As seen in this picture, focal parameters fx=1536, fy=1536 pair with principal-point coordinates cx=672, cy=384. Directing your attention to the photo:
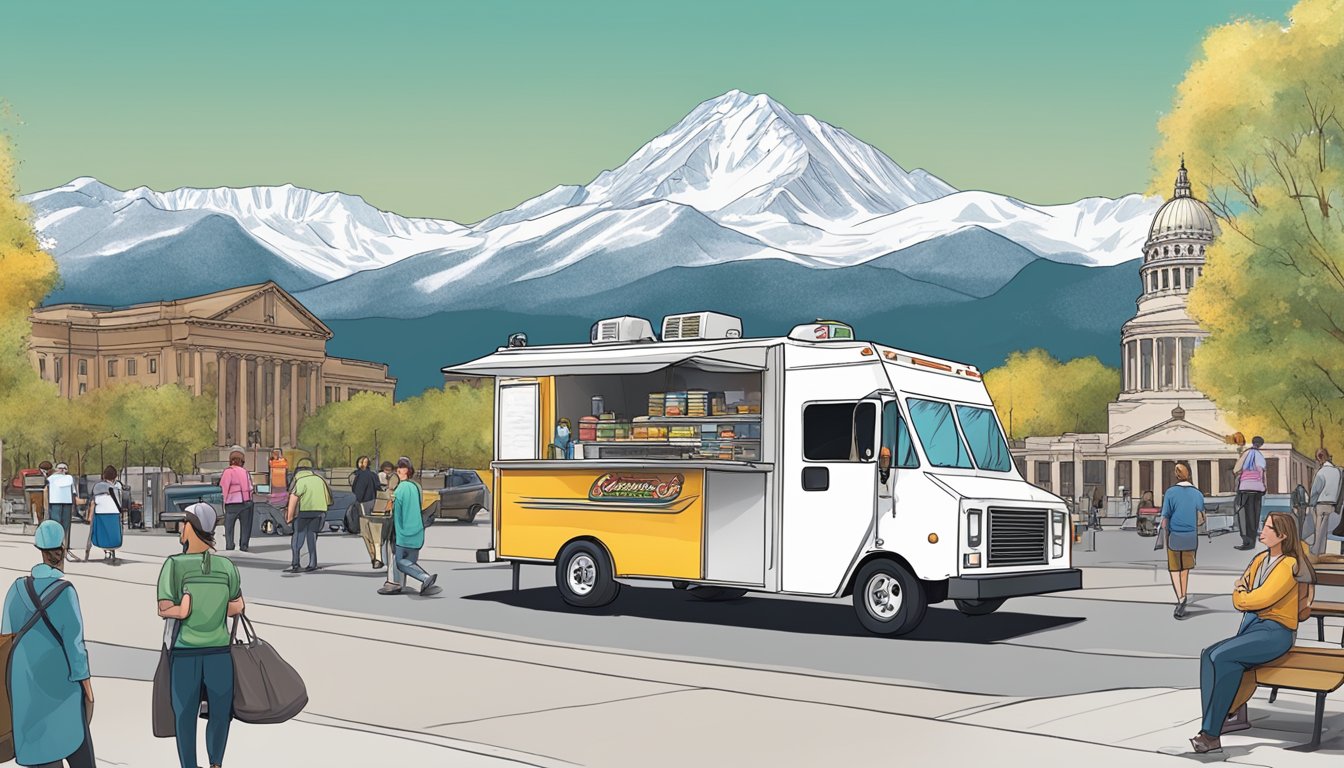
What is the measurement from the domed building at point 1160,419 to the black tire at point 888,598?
255 feet

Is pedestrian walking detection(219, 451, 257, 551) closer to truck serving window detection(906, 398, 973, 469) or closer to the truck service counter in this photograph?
the truck service counter

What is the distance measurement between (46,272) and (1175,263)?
8647cm

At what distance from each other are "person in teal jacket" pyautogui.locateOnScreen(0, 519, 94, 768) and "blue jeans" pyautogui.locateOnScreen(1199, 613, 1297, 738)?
5968 mm

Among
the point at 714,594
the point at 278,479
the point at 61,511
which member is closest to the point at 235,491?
the point at 61,511

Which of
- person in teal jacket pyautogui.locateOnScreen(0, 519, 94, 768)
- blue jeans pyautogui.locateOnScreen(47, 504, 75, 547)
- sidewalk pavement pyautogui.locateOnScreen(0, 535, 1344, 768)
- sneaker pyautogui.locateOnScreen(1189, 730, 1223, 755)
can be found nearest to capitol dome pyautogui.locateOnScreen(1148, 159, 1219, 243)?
blue jeans pyautogui.locateOnScreen(47, 504, 75, 547)

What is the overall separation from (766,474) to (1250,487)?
47.1 ft

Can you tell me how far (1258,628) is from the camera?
8.96m

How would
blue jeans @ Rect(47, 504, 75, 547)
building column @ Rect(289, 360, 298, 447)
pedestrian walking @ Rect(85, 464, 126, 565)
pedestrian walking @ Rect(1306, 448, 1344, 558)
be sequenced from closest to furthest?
pedestrian walking @ Rect(1306, 448, 1344, 558)
blue jeans @ Rect(47, 504, 75, 547)
pedestrian walking @ Rect(85, 464, 126, 565)
building column @ Rect(289, 360, 298, 447)

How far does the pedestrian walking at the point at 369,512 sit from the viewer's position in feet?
72.4

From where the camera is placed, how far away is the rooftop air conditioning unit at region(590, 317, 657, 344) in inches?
696

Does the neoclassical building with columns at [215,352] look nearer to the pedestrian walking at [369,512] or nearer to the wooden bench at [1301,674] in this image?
the pedestrian walking at [369,512]

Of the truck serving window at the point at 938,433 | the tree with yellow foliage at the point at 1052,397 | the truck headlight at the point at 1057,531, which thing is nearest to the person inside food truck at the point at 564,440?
the truck serving window at the point at 938,433

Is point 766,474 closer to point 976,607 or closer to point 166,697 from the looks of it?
point 976,607

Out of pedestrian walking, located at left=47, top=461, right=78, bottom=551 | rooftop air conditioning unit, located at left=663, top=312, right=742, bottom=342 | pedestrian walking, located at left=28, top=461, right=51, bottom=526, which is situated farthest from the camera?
pedestrian walking, located at left=28, top=461, right=51, bottom=526
